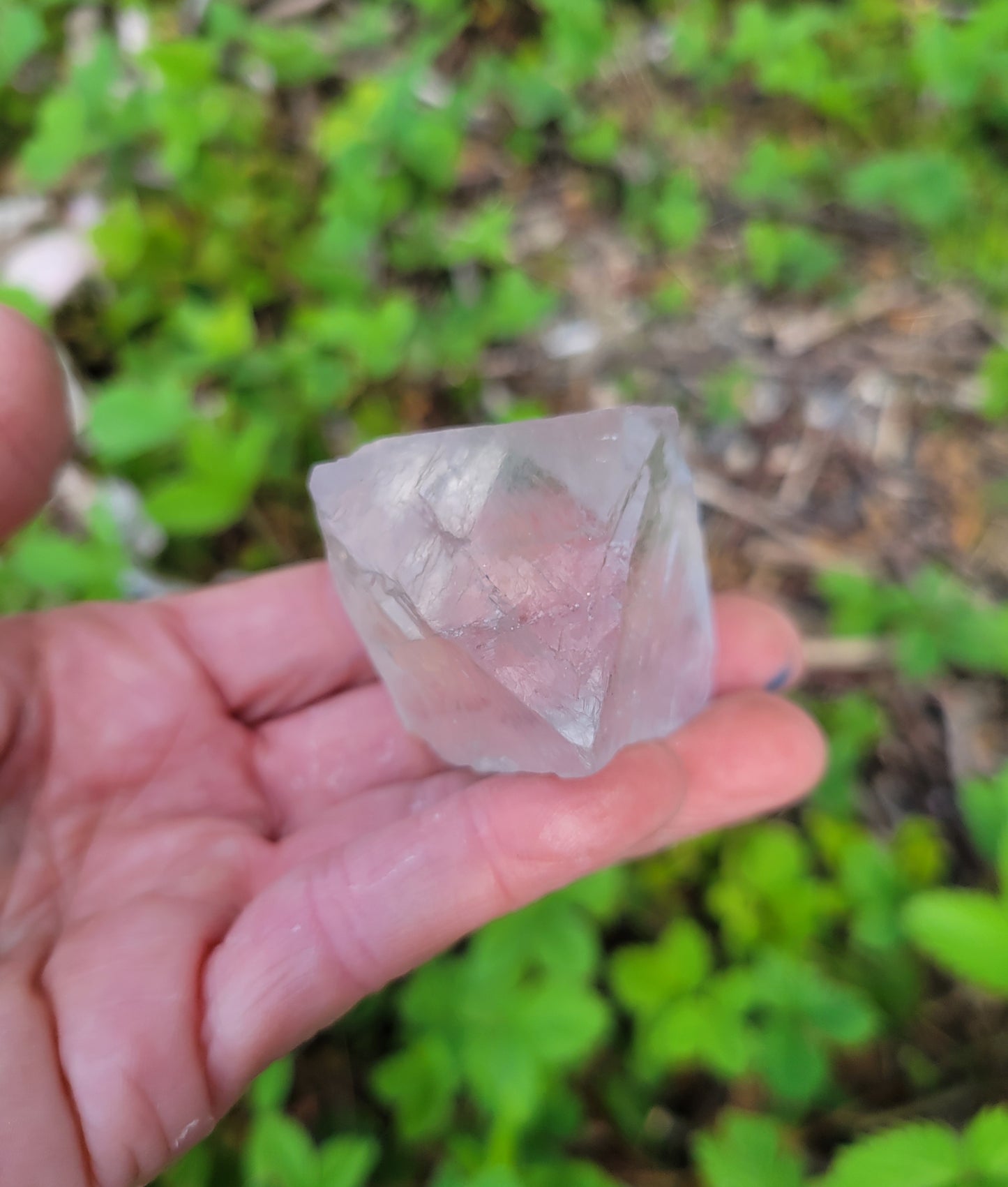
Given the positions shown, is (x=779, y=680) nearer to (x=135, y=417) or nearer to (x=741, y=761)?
(x=741, y=761)

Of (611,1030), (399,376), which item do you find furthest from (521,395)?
(611,1030)

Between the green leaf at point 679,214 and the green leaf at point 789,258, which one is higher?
the green leaf at point 679,214

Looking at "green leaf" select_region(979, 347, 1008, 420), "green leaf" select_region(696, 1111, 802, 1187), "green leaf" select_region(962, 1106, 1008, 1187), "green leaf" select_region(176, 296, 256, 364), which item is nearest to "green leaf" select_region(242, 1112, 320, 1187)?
"green leaf" select_region(696, 1111, 802, 1187)

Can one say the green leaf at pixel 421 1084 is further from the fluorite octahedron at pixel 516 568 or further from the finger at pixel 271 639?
the finger at pixel 271 639

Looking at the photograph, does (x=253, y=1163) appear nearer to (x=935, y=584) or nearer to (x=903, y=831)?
(x=903, y=831)

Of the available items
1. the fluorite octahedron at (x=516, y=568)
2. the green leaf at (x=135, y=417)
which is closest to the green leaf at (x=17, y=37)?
the green leaf at (x=135, y=417)

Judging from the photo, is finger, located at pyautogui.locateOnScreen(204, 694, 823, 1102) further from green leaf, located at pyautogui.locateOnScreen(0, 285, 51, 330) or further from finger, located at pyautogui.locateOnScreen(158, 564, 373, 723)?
green leaf, located at pyautogui.locateOnScreen(0, 285, 51, 330)
